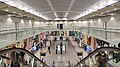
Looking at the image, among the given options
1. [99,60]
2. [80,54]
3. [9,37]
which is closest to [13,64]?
[99,60]

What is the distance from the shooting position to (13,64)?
254 inches

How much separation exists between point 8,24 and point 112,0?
16.5 metres

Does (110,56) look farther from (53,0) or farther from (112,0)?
(53,0)

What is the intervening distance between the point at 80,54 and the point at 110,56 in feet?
83.0

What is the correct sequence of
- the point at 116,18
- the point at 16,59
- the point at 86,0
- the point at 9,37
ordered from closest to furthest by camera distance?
the point at 16,59 < the point at 9,37 < the point at 86,0 < the point at 116,18

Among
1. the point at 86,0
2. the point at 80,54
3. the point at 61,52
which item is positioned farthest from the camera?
the point at 61,52

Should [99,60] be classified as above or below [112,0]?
below

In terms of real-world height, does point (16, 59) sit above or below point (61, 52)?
above

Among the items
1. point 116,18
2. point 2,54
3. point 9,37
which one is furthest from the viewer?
point 116,18

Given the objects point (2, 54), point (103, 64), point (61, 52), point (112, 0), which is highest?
point (112, 0)

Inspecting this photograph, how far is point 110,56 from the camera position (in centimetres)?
647

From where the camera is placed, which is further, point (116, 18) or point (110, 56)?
point (116, 18)

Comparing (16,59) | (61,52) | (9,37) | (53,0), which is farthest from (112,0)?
(61,52)

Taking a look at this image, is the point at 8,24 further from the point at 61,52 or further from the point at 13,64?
the point at 13,64
